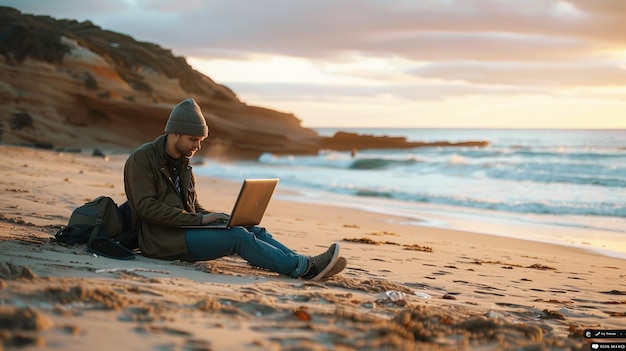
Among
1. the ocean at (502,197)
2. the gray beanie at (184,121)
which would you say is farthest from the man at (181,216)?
the ocean at (502,197)

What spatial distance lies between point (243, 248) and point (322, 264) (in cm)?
68

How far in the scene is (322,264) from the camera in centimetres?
552

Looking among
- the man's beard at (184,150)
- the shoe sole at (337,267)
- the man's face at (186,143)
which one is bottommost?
the shoe sole at (337,267)

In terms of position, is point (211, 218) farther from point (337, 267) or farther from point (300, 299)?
point (300, 299)

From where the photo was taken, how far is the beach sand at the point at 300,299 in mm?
3359

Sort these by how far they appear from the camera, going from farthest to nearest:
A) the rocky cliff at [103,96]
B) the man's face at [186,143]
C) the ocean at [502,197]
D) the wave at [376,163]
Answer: the wave at [376,163] → the rocky cliff at [103,96] → the ocean at [502,197] → the man's face at [186,143]

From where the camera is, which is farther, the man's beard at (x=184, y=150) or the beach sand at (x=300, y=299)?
the man's beard at (x=184, y=150)

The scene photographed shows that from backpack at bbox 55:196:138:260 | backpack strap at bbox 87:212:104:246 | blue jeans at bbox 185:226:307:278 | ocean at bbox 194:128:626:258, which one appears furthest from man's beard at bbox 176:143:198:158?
ocean at bbox 194:128:626:258

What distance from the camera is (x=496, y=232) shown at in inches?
476

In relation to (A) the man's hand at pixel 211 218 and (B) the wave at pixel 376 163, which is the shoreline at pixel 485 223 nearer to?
(A) the man's hand at pixel 211 218

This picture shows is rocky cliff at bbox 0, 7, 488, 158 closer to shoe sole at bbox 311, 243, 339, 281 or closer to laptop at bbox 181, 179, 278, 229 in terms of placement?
laptop at bbox 181, 179, 278, 229

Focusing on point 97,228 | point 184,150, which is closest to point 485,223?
point 184,150

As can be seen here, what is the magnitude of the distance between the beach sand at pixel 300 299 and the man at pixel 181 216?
0.14 m

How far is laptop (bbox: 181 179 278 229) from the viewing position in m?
5.52
